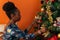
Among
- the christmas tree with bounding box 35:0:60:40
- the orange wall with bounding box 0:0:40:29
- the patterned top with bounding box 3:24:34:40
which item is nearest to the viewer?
the christmas tree with bounding box 35:0:60:40

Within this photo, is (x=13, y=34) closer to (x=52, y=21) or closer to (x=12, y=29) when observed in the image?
(x=12, y=29)

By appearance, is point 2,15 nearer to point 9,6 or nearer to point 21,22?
point 21,22

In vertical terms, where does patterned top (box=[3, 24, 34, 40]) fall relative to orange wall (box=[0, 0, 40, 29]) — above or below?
below

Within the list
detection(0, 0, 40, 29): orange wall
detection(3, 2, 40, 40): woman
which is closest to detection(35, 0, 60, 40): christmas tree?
detection(3, 2, 40, 40): woman

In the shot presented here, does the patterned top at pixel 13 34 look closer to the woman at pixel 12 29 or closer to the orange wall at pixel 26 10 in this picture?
the woman at pixel 12 29

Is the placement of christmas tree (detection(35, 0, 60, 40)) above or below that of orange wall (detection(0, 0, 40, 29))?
below

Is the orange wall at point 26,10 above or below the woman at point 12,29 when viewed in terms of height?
above

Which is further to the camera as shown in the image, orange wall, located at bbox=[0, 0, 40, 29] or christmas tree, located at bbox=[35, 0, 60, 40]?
orange wall, located at bbox=[0, 0, 40, 29]

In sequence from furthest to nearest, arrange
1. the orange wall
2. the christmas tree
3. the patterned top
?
the orange wall
the patterned top
the christmas tree

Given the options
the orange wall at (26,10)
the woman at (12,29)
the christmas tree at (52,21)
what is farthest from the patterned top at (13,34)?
the orange wall at (26,10)

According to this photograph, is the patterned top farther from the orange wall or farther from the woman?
the orange wall

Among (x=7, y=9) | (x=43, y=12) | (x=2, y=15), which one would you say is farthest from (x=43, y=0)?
(x=2, y=15)

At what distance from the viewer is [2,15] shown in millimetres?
3211

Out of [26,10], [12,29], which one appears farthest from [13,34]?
[26,10]
